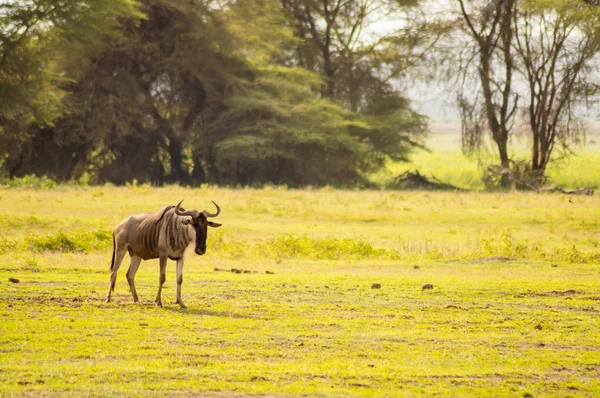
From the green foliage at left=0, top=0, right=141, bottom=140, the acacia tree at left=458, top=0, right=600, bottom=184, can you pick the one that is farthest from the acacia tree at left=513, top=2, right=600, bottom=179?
the green foliage at left=0, top=0, right=141, bottom=140

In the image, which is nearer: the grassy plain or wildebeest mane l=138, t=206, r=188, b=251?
the grassy plain

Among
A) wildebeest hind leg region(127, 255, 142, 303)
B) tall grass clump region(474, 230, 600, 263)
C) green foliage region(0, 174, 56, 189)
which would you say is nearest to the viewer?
wildebeest hind leg region(127, 255, 142, 303)

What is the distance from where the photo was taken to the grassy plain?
8695 mm

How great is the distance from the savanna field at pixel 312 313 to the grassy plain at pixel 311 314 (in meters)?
0.03

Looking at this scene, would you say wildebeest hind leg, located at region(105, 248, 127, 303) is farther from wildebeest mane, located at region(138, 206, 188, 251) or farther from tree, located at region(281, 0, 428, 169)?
tree, located at region(281, 0, 428, 169)

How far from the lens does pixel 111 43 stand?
1703 inches

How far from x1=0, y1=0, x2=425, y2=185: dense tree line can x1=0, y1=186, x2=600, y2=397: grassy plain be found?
48.1ft

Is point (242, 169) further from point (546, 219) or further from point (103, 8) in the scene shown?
point (546, 219)

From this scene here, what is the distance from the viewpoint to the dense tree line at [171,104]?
128 feet

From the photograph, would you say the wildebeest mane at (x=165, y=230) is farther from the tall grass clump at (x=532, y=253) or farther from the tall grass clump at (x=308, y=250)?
the tall grass clump at (x=532, y=253)

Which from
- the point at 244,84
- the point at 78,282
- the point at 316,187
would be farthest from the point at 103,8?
the point at 78,282

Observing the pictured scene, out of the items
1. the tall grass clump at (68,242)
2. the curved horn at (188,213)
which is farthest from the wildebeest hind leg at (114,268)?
the tall grass clump at (68,242)

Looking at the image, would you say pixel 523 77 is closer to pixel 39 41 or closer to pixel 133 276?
pixel 39 41

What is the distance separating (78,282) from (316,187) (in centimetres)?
3107
